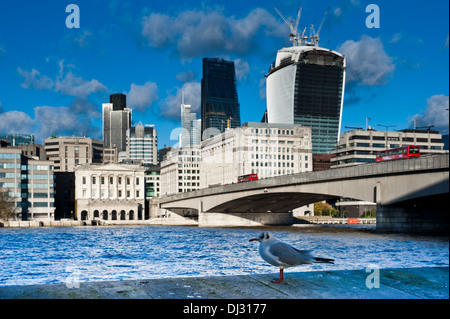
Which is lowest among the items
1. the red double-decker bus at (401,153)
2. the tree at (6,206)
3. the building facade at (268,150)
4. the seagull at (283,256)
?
the tree at (6,206)

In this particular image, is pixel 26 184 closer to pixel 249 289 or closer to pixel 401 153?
pixel 401 153

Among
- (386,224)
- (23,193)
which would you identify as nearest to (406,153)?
(386,224)

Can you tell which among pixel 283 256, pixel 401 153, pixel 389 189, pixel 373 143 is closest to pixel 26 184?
pixel 373 143

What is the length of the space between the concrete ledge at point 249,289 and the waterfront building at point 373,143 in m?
158

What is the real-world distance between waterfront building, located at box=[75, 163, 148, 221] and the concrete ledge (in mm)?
165960

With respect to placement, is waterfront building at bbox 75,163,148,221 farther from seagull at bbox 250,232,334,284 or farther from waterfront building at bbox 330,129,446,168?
seagull at bbox 250,232,334,284

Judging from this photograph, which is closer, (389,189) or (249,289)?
(249,289)

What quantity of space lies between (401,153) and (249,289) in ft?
190

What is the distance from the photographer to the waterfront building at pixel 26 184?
13700 centimetres

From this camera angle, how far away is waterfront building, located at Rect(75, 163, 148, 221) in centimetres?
17375

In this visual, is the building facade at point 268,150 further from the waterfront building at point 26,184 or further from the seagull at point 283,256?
the seagull at point 283,256

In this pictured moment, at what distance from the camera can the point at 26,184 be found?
142 meters

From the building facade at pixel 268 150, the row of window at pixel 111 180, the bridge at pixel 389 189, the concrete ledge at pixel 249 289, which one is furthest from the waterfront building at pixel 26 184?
the concrete ledge at pixel 249 289
